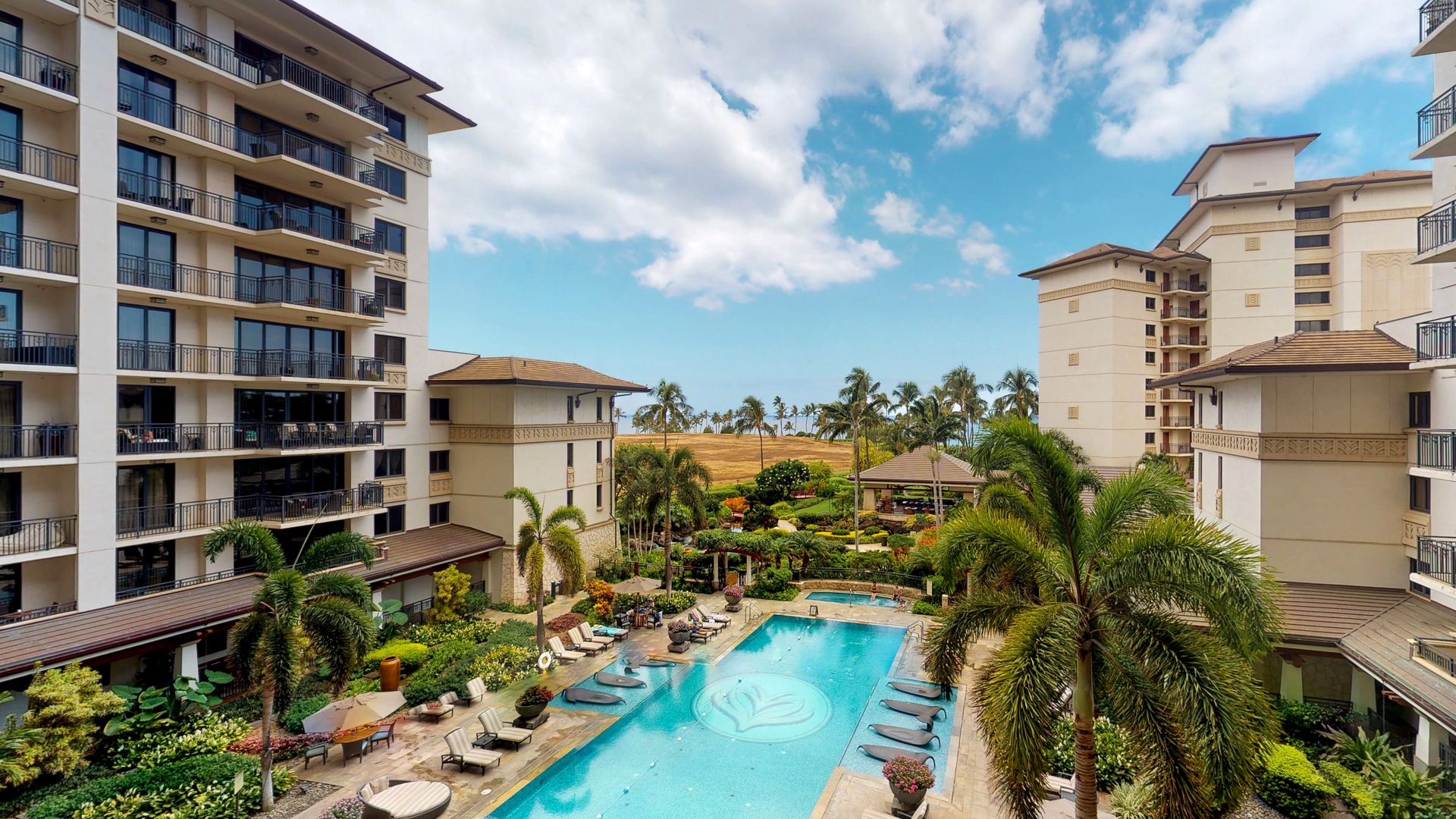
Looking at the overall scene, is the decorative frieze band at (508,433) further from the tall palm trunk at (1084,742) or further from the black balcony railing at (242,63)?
the tall palm trunk at (1084,742)

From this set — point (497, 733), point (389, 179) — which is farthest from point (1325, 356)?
point (389, 179)

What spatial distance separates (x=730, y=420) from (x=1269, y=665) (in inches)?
4479

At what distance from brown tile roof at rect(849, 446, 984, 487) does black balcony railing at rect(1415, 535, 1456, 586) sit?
81.8 feet

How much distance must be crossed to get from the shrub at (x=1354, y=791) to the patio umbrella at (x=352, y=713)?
19.9m

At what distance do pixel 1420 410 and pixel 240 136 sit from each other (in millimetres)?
34608

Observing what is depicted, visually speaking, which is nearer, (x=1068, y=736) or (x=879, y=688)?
(x=1068, y=736)

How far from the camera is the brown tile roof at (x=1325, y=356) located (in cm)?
1577

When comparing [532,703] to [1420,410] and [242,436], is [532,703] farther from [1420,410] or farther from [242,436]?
[1420,410]

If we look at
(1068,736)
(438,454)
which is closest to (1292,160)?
(1068,736)

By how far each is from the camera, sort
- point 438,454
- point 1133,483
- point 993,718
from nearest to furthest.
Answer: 1. point 993,718
2. point 1133,483
3. point 438,454

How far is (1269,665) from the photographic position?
16.3m

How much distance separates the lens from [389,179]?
975 inches

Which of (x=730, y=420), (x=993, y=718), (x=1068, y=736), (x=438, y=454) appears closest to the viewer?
(x=993, y=718)

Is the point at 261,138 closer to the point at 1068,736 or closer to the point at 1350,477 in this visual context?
the point at 1068,736
